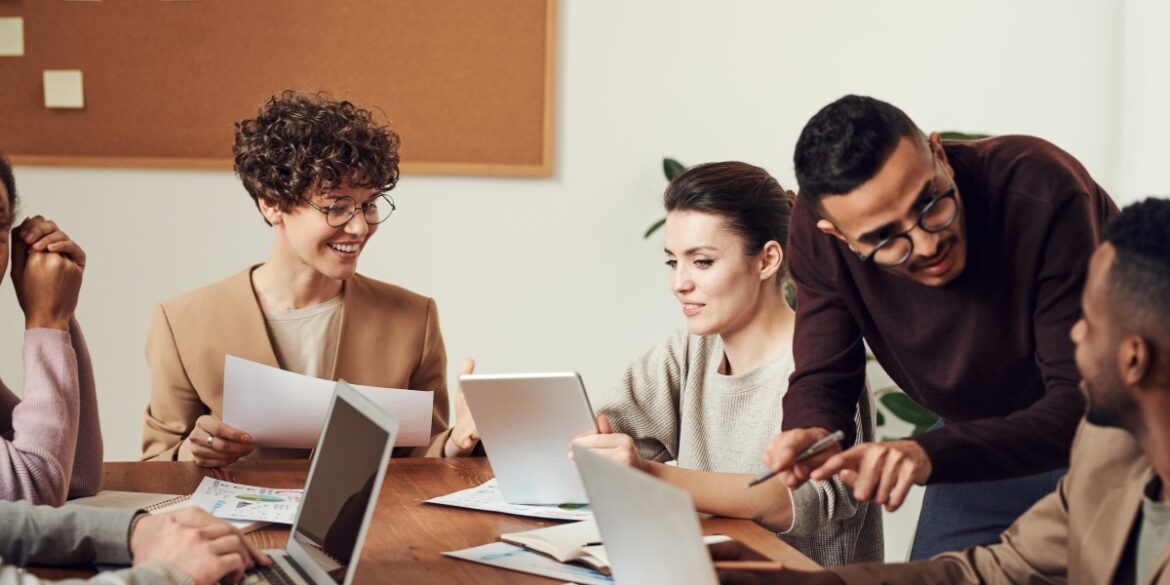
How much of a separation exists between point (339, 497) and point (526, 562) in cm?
29

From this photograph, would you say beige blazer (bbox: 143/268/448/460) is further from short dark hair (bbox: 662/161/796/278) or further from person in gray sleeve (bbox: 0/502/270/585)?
person in gray sleeve (bbox: 0/502/270/585)

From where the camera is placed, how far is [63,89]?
10.6 feet

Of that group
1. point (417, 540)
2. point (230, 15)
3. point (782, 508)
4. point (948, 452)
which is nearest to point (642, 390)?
point (782, 508)

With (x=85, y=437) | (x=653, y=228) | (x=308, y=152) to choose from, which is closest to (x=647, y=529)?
(x=85, y=437)

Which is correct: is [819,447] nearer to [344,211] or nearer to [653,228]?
[344,211]

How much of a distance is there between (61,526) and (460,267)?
200 centimetres

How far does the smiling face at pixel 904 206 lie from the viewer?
1.56m

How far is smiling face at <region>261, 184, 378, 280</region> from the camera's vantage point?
7.75 ft

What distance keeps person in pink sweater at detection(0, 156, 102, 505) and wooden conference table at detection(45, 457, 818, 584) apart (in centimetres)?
13

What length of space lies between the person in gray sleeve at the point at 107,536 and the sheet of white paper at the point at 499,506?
0.44 metres

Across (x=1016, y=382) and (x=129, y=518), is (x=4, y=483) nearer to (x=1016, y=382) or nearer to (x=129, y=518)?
(x=129, y=518)

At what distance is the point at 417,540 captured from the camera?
175 cm

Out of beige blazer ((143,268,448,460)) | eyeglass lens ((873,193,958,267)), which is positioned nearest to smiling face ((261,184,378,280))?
beige blazer ((143,268,448,460))

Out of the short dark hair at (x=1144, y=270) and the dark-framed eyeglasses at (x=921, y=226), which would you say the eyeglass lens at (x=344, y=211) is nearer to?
the dark-framed eyeglasses at (x=921, y=226)
